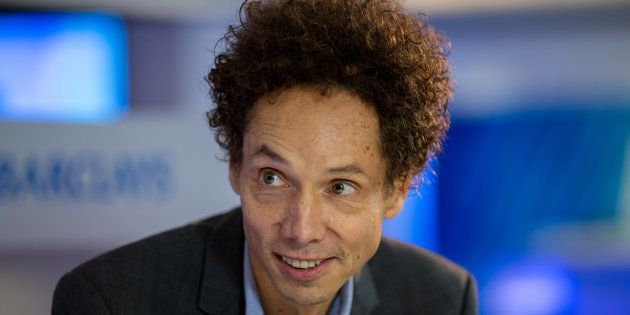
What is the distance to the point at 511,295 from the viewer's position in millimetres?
4555

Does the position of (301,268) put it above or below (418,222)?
below

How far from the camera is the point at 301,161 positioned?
173 cm

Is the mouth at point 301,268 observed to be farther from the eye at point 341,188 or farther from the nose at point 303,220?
the eye at point 341,188

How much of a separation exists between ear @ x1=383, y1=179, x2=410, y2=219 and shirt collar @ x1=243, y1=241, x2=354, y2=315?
268 mm

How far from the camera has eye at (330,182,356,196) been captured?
Answer: 180cm

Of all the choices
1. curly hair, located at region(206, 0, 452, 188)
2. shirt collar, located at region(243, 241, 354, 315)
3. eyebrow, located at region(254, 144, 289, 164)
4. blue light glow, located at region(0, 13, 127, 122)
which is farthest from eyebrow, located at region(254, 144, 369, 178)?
blue light glow, located at region(0, 13, 127, 122)

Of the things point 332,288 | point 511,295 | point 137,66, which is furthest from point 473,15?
point 332,288

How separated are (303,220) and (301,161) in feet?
0.47

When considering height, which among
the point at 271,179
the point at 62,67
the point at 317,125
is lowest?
the point at 271,179

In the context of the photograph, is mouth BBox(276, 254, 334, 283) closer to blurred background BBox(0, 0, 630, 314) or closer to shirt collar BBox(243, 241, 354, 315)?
shirt collar BBox(243, 241, 354, 315)

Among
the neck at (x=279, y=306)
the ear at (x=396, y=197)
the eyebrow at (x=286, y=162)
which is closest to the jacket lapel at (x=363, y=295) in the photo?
the neck at (x=279, y=306)

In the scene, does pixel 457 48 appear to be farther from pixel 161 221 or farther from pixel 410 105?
pixel 410 105

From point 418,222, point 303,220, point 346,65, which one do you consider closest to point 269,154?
point 303,220

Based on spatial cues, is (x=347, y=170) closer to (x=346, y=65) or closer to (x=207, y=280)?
(x=346, y=65)
